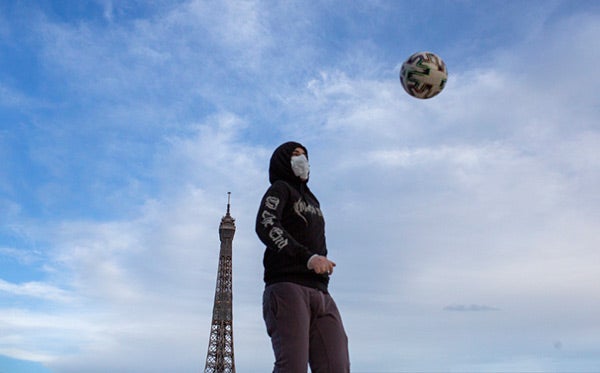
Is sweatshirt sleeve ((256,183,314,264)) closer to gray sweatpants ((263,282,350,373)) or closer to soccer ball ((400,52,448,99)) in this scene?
gray sweatpants ((263,282,350,373))

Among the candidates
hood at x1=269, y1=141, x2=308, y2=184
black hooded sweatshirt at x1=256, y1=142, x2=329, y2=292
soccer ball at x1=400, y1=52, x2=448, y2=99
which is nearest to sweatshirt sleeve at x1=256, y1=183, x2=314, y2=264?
black hooded sweatshirt at x1=256, y1=142, x2=329, y2=292

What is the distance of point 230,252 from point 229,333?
9730 millimetres

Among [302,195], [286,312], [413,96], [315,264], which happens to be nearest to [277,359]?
[286,312]

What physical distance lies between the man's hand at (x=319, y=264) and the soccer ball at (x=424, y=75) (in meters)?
3.67

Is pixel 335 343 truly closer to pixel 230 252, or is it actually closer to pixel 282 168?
pixel 282 168

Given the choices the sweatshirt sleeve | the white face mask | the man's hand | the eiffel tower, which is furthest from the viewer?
the eiffel tower

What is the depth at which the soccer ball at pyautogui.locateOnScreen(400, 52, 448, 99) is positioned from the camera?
8414 mm

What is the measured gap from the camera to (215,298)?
7381cm

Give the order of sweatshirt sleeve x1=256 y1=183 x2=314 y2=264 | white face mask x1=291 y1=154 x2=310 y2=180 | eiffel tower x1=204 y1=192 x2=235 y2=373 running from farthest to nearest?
eiffel tower x1=204 y1=192 x2=235 y2=373 < white face mask x1=291 y1=154 x2=310 y2=180 < sweatshirt sleeve x1=256 y1=183 x2=314 y2=264

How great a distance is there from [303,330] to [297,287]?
39 centimetres

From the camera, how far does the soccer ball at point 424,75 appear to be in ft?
27.6

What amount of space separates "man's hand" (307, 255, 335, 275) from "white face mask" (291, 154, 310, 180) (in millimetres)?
1023

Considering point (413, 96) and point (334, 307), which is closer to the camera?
point (334, 307)

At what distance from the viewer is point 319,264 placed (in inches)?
220
